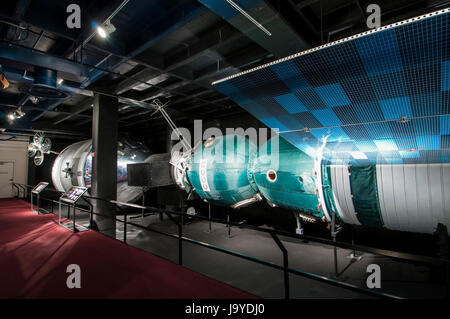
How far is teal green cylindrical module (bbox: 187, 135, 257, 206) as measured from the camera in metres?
4.76

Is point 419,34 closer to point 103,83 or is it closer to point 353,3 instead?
point 353,3

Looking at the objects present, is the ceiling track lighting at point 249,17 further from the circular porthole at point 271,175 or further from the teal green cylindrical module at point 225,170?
the teal green cylindrical module at point 225,170

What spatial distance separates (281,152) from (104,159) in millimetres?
4858

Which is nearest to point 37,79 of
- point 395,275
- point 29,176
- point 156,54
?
point 156,54

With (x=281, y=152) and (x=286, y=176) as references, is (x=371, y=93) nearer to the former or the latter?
(x=281, y=152)

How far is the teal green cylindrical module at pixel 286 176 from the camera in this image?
11.8ft

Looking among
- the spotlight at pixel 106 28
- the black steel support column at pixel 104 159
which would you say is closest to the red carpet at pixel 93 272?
the black steel support column at pixel 104 159

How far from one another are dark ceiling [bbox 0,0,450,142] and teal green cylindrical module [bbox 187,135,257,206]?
1749 mm

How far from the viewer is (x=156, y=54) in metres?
5.08

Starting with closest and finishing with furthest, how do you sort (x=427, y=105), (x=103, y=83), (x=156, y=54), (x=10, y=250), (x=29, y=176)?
1. (x=427, y=105)
2. (x=10, y=250)
3. (x=156, y=54)
4. (x=103, y=83)
5. (x=29, y=176)

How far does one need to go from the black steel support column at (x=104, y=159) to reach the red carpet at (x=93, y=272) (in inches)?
63.4

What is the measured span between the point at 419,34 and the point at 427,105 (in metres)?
0.87

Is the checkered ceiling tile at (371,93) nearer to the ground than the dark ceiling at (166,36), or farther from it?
nearer to the ground

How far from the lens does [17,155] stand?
1319cm
